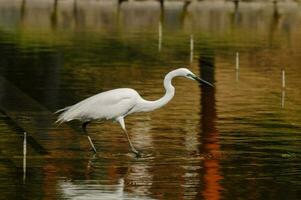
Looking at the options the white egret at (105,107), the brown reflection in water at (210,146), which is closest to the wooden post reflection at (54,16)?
the brown reflection in water at (210,146)

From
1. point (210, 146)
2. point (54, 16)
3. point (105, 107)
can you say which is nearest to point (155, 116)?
point (210, 146)

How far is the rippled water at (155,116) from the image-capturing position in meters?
17.9

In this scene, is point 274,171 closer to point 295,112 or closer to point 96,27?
point 295,112

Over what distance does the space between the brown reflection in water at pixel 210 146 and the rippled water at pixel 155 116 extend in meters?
0.03

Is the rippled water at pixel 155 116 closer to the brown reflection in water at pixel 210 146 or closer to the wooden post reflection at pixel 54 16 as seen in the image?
the brown reflection in water at pixel 210 146

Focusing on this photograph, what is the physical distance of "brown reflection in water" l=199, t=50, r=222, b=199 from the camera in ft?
56.8

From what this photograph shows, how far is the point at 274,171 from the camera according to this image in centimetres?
1906

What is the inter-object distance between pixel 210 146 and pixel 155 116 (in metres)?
5.27

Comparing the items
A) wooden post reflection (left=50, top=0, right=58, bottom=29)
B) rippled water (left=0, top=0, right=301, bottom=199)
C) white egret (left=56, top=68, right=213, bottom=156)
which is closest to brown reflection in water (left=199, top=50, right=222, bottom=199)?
rippled water (left=0, top=0, right=301, bottom=199)

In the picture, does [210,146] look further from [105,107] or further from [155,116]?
[155,116]

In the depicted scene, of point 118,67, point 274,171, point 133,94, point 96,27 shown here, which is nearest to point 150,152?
point 133,94

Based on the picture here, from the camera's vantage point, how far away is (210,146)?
2197 cm

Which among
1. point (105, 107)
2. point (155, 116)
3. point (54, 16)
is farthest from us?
point (54, 16)

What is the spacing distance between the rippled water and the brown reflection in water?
0.03 meters
